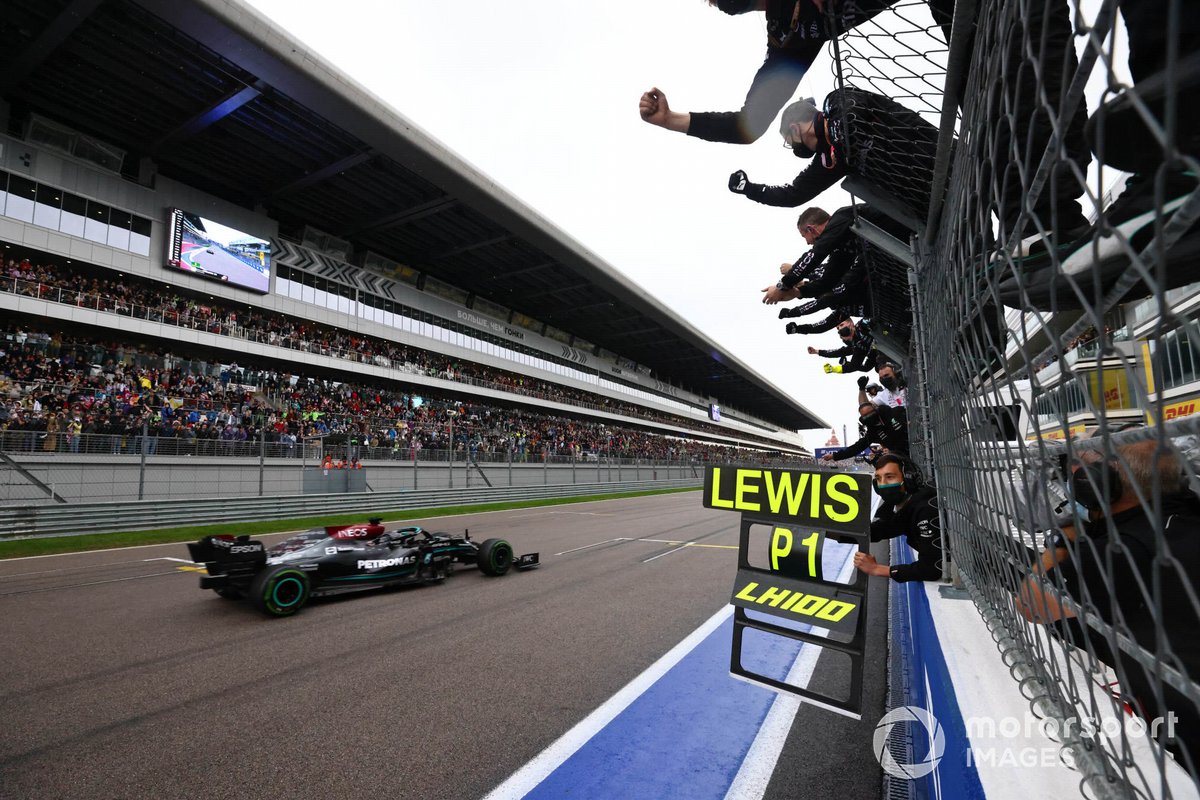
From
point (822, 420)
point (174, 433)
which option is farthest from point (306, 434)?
point (822, 420)

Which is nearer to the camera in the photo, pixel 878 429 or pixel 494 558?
pixel 878 429

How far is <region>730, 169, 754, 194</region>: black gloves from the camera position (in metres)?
3.11

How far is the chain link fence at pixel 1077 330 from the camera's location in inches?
28.0

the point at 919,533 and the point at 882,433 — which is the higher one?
the point at 882,433

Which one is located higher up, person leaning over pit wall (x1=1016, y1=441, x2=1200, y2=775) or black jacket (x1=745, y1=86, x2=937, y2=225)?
black jacket (x1=745, y1=86, x2=937, y2=225)

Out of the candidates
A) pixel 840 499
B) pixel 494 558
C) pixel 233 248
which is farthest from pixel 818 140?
pixel 233 248

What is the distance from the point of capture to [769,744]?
9.01 feet

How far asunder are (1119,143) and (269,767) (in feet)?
11.2

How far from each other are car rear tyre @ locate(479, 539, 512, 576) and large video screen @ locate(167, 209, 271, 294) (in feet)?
62.0

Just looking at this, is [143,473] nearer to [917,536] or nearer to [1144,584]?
[917,536]

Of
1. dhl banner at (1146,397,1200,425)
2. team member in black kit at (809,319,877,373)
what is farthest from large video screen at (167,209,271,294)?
dhl banner at (1146,397,1200,425)

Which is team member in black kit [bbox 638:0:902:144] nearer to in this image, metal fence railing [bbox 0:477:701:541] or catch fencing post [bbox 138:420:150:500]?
metal fence railing [bbox 0:477:701:541]

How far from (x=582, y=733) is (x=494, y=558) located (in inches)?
163

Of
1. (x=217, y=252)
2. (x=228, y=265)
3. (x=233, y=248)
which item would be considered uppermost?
(x=233, y=248)
